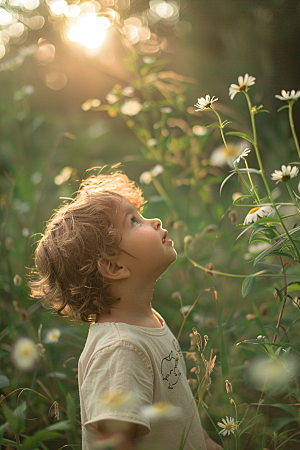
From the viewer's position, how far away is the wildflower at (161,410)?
0.52 m

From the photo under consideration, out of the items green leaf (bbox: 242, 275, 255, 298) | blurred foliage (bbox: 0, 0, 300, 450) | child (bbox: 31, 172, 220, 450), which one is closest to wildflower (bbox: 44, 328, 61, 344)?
blurred foliage (bbox: 0, 0, 300, 450)

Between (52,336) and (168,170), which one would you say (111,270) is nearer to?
(52,336)

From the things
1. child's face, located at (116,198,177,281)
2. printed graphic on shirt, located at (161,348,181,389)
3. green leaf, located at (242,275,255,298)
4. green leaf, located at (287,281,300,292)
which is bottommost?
printed graphic on shirt, located at (161,348,181,389)

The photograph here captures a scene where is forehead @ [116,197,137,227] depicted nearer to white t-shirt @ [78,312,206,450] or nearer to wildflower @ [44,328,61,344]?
white t-shirt @ [78,312,206,450]

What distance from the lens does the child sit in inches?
22.0

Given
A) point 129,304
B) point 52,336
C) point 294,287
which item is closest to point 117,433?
point 129,304

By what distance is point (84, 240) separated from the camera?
647mm

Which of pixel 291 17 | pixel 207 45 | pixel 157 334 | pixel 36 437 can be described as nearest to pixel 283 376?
pixel 157 334

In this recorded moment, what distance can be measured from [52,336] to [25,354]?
80mm

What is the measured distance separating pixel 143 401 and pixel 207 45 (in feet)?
5.13

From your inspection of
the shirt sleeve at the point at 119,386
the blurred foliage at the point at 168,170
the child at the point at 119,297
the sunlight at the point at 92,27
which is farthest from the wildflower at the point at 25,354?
the sunlight at the point at 92,27

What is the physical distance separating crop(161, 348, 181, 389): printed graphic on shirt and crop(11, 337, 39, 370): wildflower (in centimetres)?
40

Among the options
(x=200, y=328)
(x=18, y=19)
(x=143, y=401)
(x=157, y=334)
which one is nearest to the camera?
(x=143, y=401)

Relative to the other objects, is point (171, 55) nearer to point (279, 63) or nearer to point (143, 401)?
point (279, 63)
